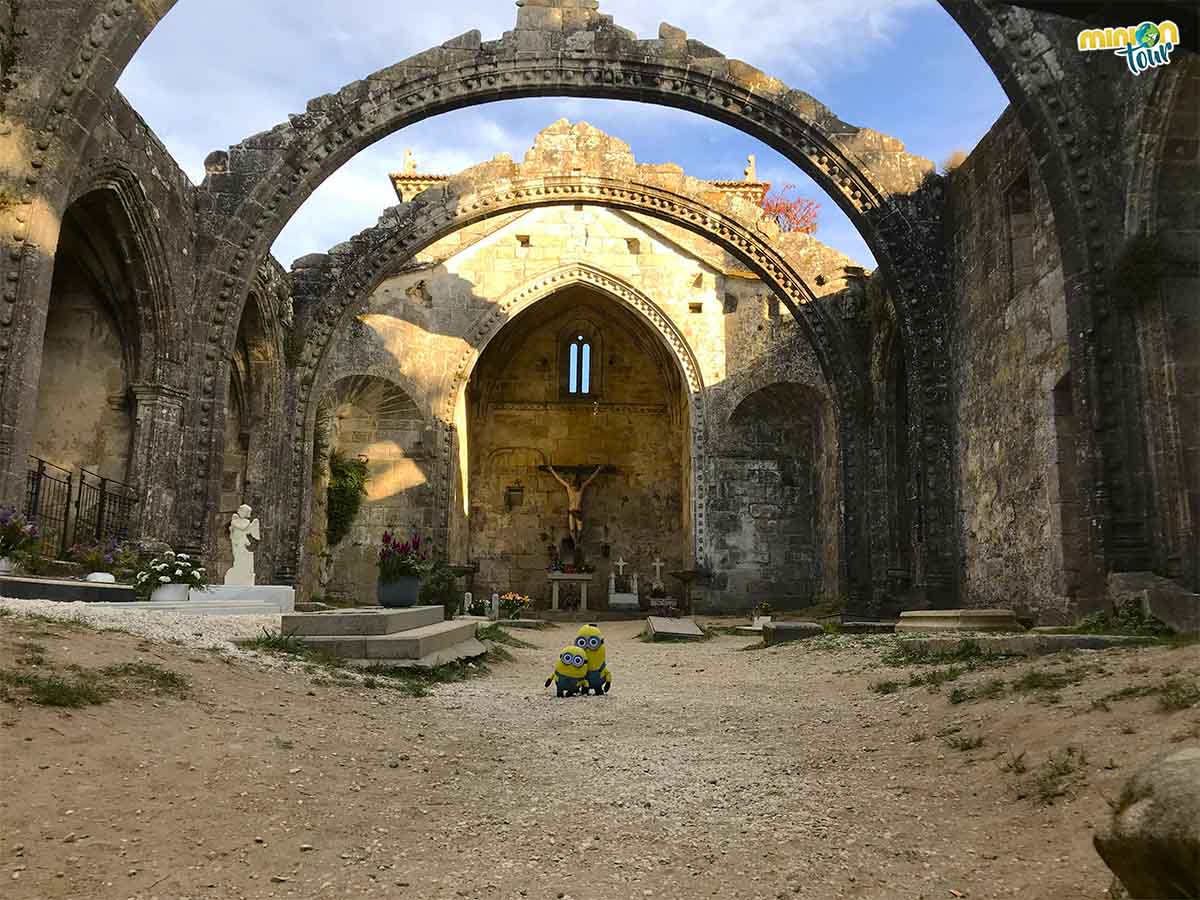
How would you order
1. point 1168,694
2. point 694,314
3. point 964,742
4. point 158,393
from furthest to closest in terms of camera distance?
point 694,314
point 158,393
point 964,742
point 1168,694

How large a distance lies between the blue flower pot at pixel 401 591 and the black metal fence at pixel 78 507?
3185 millimetres

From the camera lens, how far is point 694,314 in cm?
2158

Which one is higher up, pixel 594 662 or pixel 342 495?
pixel 342 495

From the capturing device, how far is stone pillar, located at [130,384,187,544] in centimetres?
1112

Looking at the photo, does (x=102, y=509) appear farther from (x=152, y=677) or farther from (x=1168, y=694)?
(x=1168, y=694)

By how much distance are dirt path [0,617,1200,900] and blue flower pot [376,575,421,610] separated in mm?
5058

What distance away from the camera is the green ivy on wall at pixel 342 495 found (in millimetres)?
20562

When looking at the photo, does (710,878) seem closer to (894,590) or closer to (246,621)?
(246,621)

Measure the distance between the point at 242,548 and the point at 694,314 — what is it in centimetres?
1300

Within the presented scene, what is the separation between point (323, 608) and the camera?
13234 millimetres

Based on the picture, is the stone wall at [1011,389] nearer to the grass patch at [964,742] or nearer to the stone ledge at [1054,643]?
the stone ledge at [1054,643]

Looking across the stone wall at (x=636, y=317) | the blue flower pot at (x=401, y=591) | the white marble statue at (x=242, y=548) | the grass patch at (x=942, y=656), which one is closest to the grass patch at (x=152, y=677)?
the grass patch at (x=942, y=656)

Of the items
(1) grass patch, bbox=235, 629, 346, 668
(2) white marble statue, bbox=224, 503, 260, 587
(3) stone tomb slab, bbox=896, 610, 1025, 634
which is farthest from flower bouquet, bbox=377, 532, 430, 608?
(3) stone tomb slab, bbox=896, 610, 1025, 634

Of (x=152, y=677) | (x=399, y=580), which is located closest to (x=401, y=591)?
(x=399, y=580)
